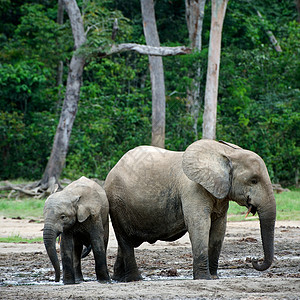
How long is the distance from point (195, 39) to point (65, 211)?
57.5 ft

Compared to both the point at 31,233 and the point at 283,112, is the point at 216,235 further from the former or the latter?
the point at 283,112

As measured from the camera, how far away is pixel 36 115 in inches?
974

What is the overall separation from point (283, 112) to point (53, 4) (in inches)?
502

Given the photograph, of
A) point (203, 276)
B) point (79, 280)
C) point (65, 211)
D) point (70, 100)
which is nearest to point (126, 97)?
point (70, 100)

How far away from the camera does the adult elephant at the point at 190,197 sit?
7.88 metres

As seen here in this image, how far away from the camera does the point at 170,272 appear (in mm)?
8656

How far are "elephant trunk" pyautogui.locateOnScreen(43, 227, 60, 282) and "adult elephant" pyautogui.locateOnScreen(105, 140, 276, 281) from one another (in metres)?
1.31

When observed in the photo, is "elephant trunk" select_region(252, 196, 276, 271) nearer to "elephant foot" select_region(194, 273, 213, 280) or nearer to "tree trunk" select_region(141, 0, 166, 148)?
"elephant foot" select_region(194, 273, 213, 280)

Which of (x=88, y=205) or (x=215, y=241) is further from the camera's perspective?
(x=215, y=241)

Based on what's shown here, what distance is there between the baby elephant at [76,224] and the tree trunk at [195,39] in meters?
14.5

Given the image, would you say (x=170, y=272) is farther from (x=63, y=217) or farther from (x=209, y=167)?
(x=63, y=217)

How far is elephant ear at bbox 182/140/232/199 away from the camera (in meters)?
7.94

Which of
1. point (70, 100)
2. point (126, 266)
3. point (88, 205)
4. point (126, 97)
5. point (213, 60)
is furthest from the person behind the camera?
point (126, 97)

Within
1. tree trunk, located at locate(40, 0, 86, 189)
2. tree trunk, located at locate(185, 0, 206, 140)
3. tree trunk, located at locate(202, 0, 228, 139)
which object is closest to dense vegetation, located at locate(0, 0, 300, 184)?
tree trunk, located at locate(185, 0, 206, 140)
